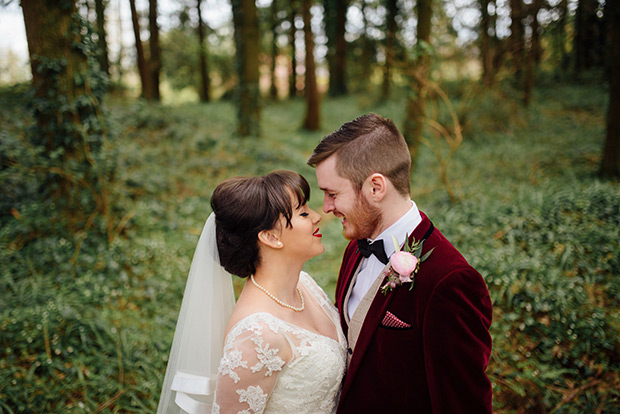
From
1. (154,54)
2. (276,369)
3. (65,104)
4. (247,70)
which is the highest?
(154,54)

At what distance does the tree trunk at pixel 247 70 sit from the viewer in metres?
11.9

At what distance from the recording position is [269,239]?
7.11ft

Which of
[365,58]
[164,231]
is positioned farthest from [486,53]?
[365,58]

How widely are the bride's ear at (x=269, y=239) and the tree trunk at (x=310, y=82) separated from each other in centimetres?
1277

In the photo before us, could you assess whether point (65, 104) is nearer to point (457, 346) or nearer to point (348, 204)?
point (348, 204)

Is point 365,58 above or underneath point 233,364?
above

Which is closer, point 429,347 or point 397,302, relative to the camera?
point 429,347

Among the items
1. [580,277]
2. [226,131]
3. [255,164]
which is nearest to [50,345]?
[580,277]

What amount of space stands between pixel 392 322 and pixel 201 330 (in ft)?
4.12

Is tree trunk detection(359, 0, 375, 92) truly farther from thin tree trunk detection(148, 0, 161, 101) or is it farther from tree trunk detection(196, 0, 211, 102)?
thin tree trunk detection(148, 0, 161, 101)

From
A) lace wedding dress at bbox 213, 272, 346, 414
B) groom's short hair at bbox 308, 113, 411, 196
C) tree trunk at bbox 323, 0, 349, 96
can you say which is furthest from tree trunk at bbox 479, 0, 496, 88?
tree trunk at bbox 323, 0, 349, 96

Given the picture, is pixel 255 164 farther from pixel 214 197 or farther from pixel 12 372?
pixel 214 197

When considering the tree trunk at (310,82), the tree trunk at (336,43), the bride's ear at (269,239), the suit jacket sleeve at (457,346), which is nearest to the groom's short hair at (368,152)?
the bride's ear at (269,239)

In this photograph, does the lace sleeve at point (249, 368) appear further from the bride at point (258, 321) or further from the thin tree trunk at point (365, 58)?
the thin tree trunk at point (365, 58)
